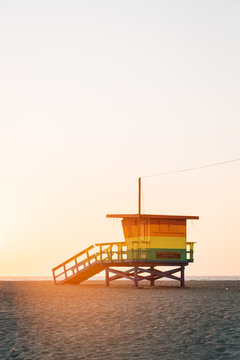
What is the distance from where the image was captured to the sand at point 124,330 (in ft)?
41.7

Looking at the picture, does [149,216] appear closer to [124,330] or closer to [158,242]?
[158,242]

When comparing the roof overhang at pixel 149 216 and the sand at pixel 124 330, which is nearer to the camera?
the sand at pixel 124 330

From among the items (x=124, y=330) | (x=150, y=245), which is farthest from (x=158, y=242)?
(x=124, y=330)

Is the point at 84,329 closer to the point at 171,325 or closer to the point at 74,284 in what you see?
the point at 171,325

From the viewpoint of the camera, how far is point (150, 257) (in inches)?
1278

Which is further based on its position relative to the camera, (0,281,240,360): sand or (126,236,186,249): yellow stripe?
(126,236,186,249): yellow stripe

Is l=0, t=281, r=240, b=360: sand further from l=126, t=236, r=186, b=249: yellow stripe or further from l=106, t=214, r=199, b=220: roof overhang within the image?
l=106, t=214, r=199, b=220: roof overhang

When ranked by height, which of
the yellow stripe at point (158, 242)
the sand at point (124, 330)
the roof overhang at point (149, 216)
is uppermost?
the roof overhang at point (149, 216)

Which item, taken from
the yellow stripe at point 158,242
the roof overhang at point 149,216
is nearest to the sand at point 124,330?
the yellow stripe at point 158,242

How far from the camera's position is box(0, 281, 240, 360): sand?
12719 mm

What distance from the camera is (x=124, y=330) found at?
50.3 feet

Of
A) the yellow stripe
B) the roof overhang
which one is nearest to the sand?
the yellow stripe

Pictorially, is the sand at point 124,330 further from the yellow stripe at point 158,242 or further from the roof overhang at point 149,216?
the roof overhang at point 149,216

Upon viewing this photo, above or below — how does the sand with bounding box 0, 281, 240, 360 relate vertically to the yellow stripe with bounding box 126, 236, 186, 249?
below
